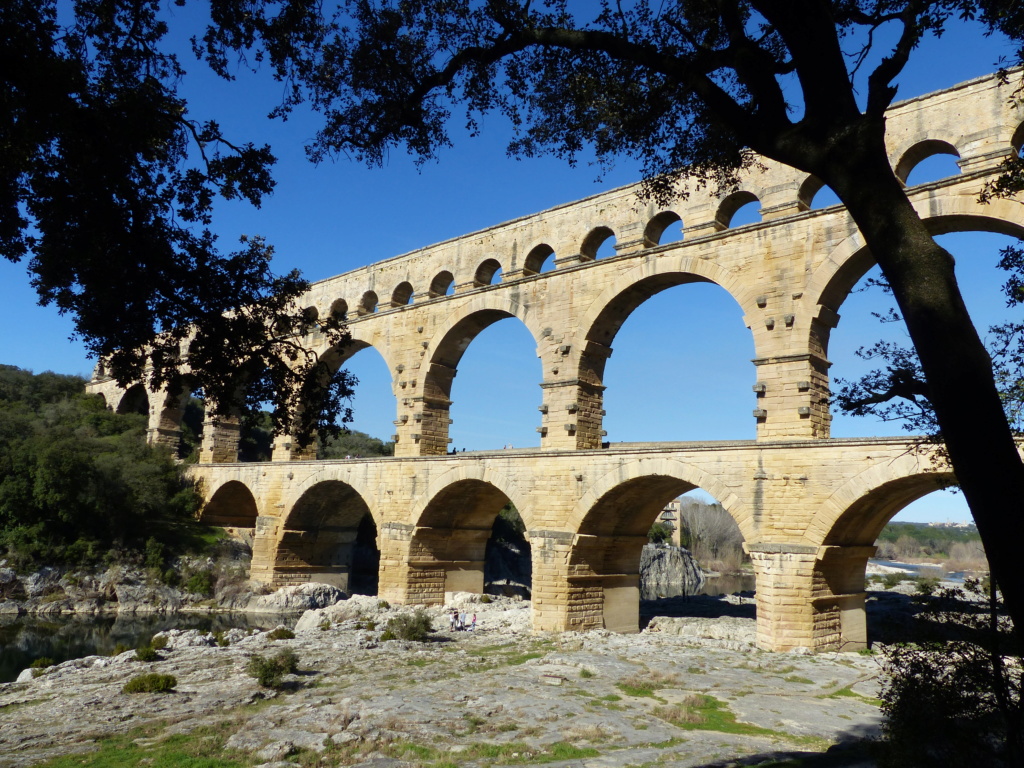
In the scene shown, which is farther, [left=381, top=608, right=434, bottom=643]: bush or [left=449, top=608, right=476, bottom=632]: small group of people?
[left=449, top=608, right=476, bottom=632]: small group of people

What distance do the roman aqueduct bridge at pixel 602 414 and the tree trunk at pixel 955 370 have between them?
623cm

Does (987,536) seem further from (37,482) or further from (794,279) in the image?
(37,482)

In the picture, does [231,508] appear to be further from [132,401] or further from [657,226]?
[657,226]

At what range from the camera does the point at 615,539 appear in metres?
18.1

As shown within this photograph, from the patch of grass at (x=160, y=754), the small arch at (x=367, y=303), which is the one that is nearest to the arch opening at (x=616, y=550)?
the patch of grass at (x=160, y=754)

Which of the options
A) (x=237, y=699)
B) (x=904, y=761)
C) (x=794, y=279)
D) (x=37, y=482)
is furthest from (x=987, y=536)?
(x=37, y=482)

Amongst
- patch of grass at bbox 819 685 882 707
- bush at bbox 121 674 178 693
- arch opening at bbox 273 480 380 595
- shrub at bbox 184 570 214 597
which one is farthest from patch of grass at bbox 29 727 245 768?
shrub at bbox 184 570 214 597

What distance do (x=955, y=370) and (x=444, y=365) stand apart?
19342 mm

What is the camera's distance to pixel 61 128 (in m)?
5.52

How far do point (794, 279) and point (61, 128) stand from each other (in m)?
13.6

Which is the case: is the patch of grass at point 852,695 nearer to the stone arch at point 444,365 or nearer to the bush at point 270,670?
the bush at point 270,670

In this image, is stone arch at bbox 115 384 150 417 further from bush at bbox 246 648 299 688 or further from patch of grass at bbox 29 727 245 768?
patch of grass at bbox 29 727 245 768

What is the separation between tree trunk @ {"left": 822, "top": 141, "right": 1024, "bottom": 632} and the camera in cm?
345

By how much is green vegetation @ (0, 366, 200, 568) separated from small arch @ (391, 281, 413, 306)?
1278cm
